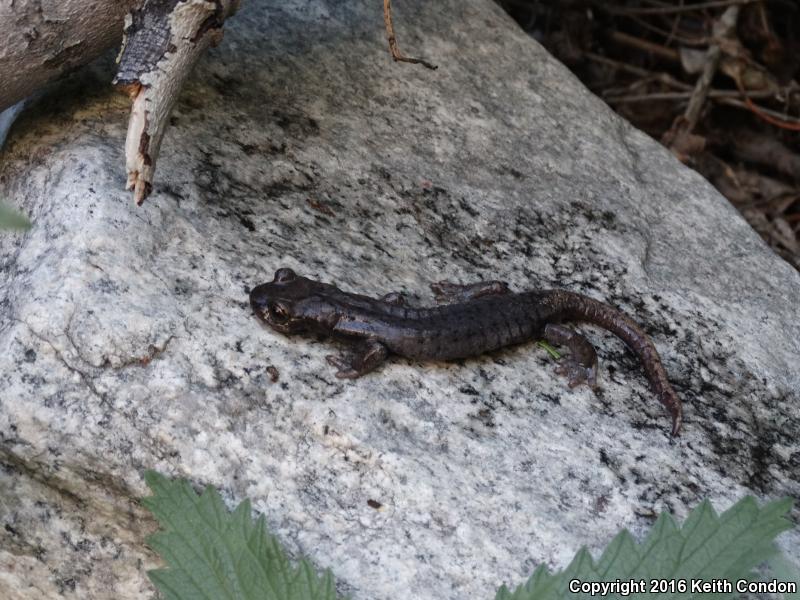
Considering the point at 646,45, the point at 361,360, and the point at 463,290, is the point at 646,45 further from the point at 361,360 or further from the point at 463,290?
the point at 361,360

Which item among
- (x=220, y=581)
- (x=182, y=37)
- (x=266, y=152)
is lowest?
(x=220, y=581)

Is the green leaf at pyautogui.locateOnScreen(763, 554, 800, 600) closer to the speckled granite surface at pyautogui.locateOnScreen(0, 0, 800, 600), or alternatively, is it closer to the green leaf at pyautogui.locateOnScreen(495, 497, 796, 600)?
the green leaf at pyautogui.locateOnScreen(495, 497, 796, 600)

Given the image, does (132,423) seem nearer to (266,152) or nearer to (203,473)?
(203,473)

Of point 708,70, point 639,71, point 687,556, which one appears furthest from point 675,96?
point 687,556

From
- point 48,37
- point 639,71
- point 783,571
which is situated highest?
point 48,37

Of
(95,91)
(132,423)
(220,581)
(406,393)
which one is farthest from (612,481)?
(95,91)

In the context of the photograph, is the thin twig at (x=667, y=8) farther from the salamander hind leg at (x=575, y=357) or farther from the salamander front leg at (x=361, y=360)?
the salamander front leg at (x=361, y=360)

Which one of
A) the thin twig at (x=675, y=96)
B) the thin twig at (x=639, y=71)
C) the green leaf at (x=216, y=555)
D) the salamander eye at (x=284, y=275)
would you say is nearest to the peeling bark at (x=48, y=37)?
the salamander eye at (x=284, y=275)

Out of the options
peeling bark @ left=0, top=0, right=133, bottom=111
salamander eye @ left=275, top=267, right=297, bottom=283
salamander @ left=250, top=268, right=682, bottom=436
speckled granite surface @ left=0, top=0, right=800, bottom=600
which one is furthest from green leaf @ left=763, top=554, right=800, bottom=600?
peeling bark @ left=0, top=0, right=133, bottom=111
